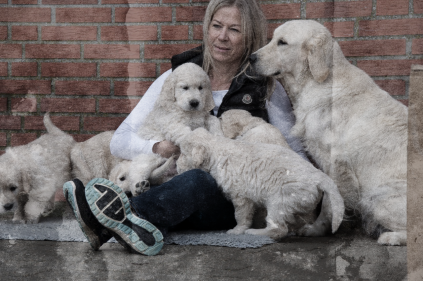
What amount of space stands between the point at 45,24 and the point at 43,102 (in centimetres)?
51

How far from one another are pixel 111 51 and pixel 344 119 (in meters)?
1.59

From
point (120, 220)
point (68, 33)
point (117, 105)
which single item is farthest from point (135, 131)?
point (120, 220)

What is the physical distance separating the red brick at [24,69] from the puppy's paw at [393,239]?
2.39m

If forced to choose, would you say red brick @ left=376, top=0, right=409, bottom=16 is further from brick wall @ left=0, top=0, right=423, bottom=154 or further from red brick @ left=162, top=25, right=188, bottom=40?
red brick @ left=162, top=25, right=188, bottom=40

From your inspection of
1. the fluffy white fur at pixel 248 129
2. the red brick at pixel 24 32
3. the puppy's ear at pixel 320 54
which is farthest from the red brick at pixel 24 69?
the puppy's ear at pixel 320 54

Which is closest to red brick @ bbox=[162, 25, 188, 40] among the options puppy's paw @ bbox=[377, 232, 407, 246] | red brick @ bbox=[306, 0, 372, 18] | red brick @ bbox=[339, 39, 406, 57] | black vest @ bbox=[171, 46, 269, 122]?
black vest @ bbox=[171, 46, 269, 122]

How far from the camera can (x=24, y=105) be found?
3344 millimetres

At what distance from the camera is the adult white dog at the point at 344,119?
2.93 m

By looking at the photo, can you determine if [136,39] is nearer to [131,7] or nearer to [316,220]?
[131,7]

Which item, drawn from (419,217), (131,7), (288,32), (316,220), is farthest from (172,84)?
(419,217)

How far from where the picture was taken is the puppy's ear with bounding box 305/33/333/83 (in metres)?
3.13

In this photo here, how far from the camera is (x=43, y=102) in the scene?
336 cm

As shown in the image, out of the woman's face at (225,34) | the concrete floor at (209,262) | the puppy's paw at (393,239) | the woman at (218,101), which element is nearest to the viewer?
the concrete floor at (209,262)

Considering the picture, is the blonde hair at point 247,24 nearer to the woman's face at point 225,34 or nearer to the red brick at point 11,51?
the woman's face at point 225,34
